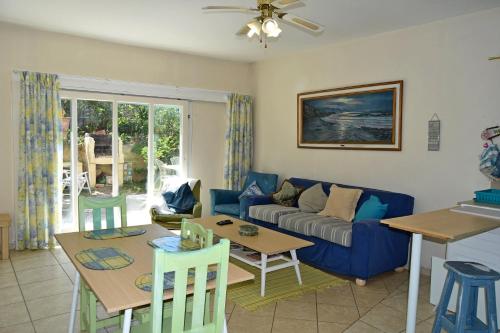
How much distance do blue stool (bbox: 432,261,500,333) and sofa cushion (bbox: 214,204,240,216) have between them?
3.23m

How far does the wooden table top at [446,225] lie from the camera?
7.64ft

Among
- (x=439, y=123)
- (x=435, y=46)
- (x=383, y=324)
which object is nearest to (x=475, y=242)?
(x=383, y=324)

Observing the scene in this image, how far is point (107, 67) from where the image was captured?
5156 millimetres

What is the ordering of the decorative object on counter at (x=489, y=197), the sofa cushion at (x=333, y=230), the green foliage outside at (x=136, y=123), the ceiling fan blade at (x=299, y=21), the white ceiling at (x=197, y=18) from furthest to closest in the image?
1. the green foliage outside at (x=136, y=123)
2. the sofa cushion at (x=333, y=230)
3. the white ceiling at (x=197, y=18)
4. the decorative object on counter at (x=489, y=197)
5. the ceiling fan blade at (x=299, y=21)

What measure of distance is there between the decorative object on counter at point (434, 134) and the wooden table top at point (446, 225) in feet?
4.22

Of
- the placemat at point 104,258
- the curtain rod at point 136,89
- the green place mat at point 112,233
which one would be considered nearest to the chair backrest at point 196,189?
the curtain rod at point 136,89

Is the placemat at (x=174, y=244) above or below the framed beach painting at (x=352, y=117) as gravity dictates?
below

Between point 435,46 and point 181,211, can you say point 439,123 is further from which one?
point 181,211

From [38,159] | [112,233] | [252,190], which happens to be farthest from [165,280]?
[252,190]

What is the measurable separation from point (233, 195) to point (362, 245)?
8.22ft

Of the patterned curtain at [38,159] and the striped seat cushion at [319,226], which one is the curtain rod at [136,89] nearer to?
the patterned curtain at [38,159]

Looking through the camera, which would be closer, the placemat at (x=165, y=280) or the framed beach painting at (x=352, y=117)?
the placemat at (x=165, y=280)

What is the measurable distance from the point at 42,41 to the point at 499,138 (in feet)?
17.0

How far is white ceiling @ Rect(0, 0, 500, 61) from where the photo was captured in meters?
3.62
